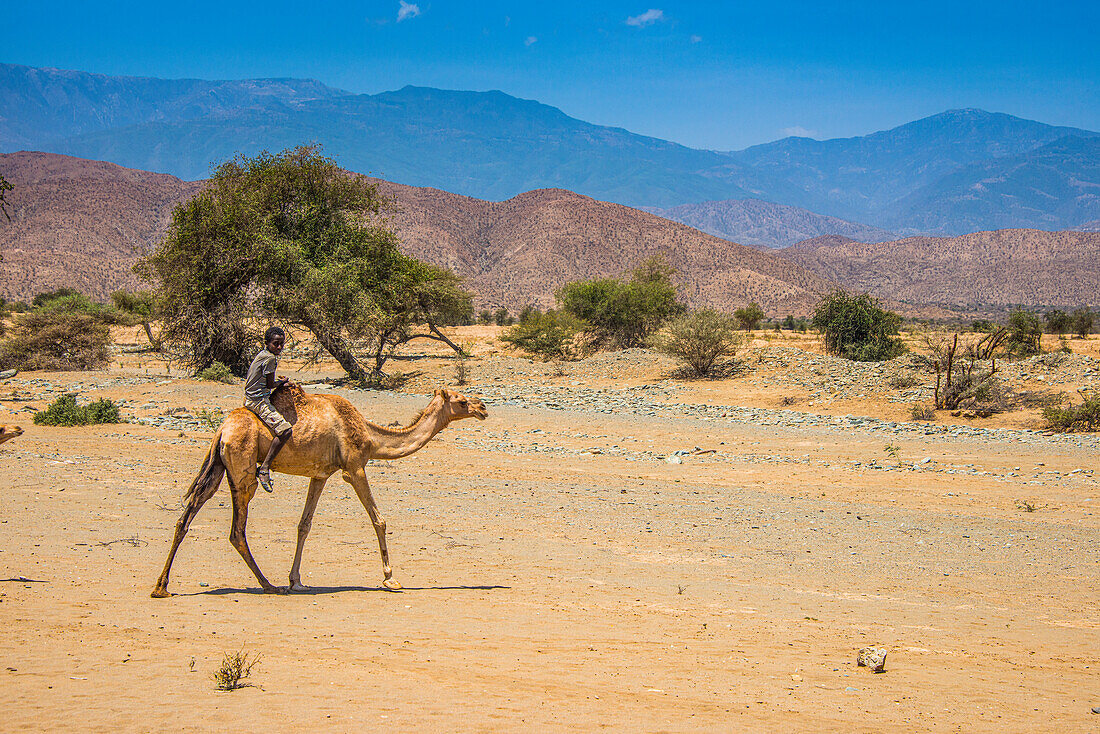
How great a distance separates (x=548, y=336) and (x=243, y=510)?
34375mm

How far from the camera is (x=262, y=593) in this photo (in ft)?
24.1

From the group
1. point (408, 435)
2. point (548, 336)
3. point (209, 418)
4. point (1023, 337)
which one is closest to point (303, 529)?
point (408, 435)

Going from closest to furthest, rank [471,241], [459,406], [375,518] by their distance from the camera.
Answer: [375,518] < [459,406] < [471,241]

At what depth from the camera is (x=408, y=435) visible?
855 centimetres

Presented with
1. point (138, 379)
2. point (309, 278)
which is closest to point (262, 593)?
point (309, 278)

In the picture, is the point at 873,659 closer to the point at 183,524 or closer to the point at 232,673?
the point at 232,673

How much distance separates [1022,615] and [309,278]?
83.6ft

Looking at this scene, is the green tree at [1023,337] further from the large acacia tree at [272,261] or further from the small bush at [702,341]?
the large acacia tree at [272,261]

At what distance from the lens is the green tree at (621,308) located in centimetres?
4650

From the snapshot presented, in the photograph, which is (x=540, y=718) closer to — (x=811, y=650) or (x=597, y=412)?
(x=811, y=650)

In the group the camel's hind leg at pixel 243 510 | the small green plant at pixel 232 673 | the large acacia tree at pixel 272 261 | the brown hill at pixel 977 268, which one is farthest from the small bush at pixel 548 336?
the brown hill at pixel 977 268

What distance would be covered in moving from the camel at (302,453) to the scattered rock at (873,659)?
442cm

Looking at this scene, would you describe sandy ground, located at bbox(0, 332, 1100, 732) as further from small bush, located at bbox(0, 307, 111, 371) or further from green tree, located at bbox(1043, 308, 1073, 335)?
green tree, located at bbox(1043, 308, 1073, 335)

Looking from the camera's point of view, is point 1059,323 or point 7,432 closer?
point 7,432
